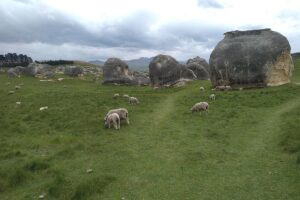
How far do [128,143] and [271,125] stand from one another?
387 inches

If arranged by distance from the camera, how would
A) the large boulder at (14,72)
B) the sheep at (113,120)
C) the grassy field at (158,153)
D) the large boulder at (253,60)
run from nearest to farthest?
the grassy field at (158,153) → the sheep at (113,120) → the large boulder at (253,60) → the large boulder at (14,72)

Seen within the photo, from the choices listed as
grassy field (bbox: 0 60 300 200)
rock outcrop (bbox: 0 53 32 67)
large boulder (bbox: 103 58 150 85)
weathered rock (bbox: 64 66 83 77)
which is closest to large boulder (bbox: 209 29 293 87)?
grassy field (bbox: 0 60 300 200)

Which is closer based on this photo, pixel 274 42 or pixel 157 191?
pixel 157 191

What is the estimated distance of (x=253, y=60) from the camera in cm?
4169

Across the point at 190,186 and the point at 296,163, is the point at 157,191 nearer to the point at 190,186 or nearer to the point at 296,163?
the point at 190,186

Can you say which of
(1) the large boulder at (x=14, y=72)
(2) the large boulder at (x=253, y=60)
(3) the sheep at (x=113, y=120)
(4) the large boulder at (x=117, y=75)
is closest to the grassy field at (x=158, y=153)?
(3) the sheep at (x=113, y=120)

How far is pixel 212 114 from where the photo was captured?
29.3m

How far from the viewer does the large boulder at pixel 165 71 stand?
54.2 metres

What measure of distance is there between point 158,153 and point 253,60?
2540cm

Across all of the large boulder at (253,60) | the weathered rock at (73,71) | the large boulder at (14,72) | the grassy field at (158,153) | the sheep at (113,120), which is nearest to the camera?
the grassy field at (158,153)

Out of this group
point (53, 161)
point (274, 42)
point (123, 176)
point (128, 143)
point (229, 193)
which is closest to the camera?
point (229, 193)

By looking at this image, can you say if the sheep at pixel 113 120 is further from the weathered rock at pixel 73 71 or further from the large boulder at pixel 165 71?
the weathered rock at pixel 73 71

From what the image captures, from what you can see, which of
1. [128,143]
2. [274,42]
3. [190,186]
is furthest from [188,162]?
[274,42]

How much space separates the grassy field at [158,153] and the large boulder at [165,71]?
20000 mm
